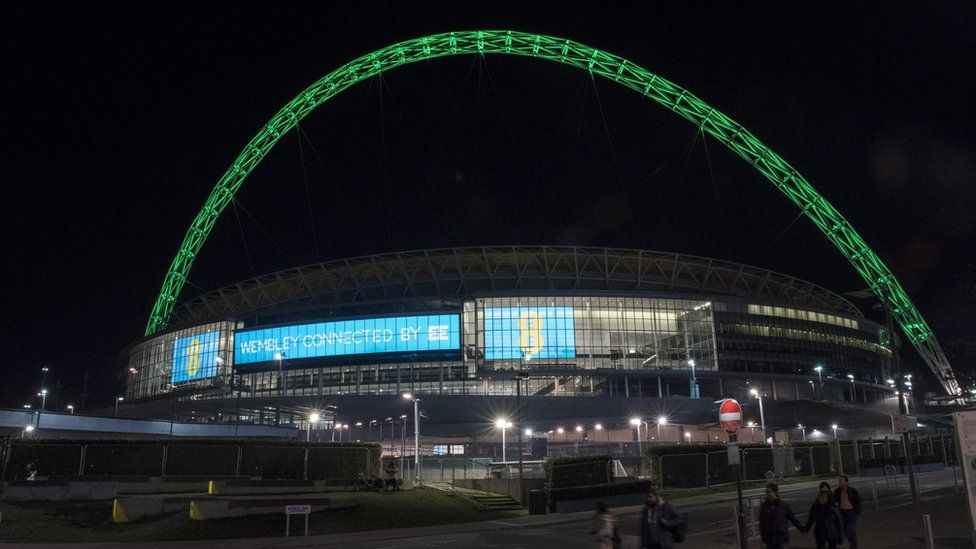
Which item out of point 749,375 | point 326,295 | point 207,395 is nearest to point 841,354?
point 749,375

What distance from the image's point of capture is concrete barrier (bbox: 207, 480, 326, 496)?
114 ft

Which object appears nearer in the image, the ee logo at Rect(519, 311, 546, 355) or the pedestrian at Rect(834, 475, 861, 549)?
the pedestrian at Rect(834, 475, 861, 549)

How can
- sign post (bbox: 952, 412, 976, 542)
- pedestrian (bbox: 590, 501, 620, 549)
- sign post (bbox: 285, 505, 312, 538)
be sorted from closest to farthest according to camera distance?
pedestrian (bbox: 590, 501, 620, 549) < sign post (bbox: 952, 412, 976, 542) < sign post (bbox: 285, 505, 312, 538)

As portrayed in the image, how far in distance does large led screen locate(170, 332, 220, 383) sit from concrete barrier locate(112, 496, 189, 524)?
80.8 m

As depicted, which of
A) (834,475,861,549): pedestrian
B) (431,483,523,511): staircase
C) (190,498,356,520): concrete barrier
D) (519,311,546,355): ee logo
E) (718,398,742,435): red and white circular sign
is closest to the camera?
(718,398,742,435): red and white circular sign

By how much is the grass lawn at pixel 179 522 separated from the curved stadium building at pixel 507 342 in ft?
165

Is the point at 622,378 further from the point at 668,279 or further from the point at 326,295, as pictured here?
the point at 326,295

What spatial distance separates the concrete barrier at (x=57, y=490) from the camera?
100ft

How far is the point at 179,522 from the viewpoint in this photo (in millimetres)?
26562

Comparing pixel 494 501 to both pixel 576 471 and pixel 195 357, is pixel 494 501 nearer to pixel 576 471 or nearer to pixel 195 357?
pixel 576 471

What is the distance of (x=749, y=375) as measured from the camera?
9900 centimetres

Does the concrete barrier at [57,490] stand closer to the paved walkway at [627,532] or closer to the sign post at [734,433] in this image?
the paved walkway at [627,532]

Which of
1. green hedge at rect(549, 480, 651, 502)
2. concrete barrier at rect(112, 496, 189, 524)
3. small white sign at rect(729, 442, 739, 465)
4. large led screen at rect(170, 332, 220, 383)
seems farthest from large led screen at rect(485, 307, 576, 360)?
small white sign at rect(729, 442, 739, 465)

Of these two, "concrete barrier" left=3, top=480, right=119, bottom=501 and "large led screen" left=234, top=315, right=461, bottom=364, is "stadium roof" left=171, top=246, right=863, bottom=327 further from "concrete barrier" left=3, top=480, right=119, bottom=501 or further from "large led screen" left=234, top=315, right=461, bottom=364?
"concrete barrier" left=3, top=480, right=119, bottom=501
